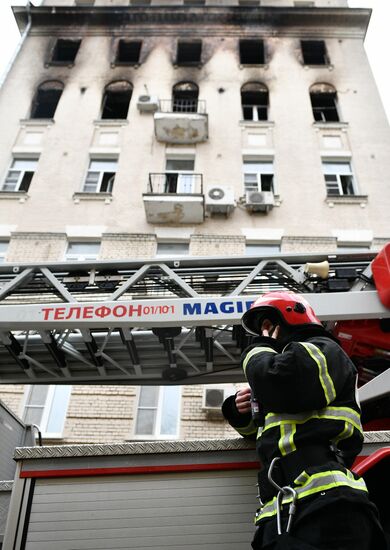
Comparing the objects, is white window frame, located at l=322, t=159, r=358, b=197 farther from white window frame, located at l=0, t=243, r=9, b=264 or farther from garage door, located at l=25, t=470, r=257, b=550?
garage door, located at l=25, t=470, r=257, b=550

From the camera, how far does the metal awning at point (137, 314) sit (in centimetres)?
487

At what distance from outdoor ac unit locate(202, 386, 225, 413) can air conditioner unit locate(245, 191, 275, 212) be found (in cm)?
513

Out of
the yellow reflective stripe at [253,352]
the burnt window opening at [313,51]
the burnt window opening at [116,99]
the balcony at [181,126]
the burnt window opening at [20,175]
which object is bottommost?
the yellow reflective stripe at [253,352]

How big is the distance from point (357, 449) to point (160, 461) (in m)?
1.30

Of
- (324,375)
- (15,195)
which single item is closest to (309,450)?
(324,375)

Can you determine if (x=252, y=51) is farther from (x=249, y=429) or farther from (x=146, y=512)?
(x=146, y=512)

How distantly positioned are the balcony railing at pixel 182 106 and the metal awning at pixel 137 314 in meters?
10.3

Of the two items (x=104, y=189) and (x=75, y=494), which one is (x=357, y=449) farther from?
(x=104, y=189)

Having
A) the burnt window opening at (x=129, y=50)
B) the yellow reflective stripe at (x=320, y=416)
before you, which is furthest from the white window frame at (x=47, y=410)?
the burnt window opening at (x=129, y=50)

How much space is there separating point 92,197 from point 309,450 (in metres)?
11.7

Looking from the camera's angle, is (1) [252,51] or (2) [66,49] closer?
(1) [252,51]

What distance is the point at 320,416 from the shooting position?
Result: 87.5 inches

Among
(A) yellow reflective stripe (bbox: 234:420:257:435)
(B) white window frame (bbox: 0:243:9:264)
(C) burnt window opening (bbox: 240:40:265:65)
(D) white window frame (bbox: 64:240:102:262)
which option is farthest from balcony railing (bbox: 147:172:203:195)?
(A) yellow reflective stripe (bbox: 234:420:257:435)

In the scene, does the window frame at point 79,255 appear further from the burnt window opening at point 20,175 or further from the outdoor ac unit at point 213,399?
the outdoor ac unit at point 213,399
